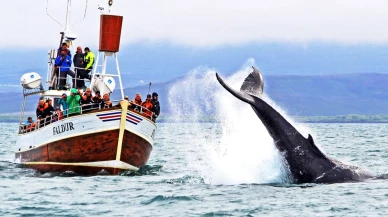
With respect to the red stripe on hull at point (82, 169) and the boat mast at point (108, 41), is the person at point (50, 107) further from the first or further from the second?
the red stripe on hull at point (82, 169)

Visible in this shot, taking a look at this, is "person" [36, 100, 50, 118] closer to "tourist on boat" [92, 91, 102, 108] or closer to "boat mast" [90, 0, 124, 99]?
"boat mast" [90, 0, 124, 99]

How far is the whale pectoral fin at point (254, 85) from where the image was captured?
16.2 metres

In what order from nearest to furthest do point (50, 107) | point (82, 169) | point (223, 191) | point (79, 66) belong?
1. point (223, 191)
2. point (82, 169)
3. point (50, 107)
4. point (79, 66)

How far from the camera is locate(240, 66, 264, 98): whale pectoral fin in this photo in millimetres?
16234

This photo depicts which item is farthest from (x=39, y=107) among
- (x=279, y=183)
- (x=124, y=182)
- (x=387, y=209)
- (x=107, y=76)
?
(x=387, y=209)

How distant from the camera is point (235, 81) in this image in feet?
63.2

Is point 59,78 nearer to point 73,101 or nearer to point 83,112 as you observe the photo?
point 73,101

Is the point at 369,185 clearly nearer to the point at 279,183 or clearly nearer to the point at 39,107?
the point at 279,183

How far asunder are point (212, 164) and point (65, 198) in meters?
4.35

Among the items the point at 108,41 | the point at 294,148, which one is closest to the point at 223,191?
the point at 294,148

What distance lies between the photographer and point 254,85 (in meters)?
16.3

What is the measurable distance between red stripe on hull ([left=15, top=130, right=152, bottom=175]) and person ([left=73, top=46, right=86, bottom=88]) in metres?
3.87

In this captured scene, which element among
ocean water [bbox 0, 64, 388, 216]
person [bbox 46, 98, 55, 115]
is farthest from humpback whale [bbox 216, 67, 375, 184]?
person [bbox 46, 98, 55, 115]

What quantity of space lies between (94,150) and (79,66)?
5149mm
